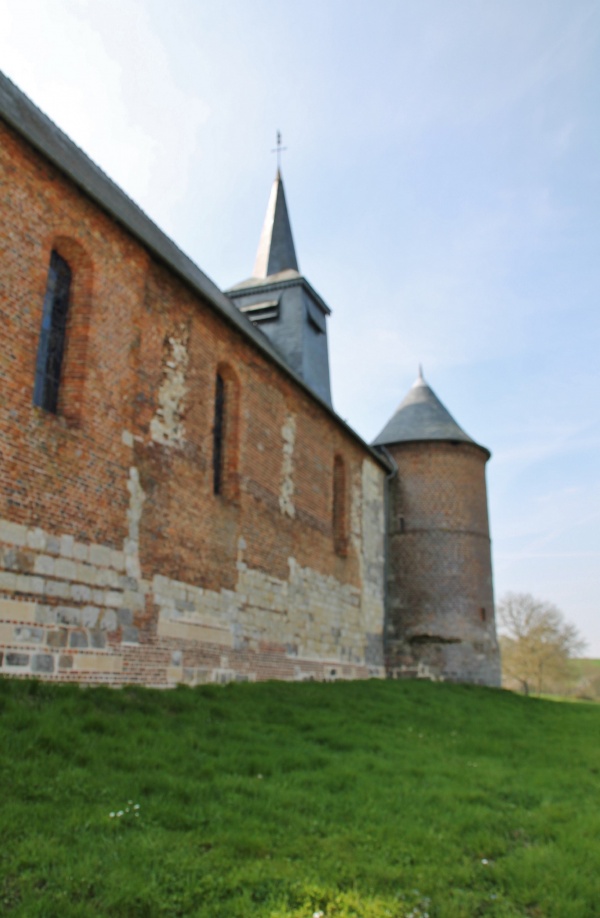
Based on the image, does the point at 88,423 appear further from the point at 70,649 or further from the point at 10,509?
the point at 70,649

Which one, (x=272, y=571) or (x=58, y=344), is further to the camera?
(x=272, y=571)

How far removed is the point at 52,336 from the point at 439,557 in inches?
529

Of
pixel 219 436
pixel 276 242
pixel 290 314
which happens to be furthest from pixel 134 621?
pixel 276 242

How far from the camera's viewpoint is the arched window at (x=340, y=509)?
16.8 metres

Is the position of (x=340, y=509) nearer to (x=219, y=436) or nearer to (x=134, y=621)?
(x=219, y=436)

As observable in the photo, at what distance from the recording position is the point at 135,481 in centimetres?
951

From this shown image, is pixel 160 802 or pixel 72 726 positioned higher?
pixel 72 726

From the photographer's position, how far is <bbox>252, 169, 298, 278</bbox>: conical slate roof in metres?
22.6

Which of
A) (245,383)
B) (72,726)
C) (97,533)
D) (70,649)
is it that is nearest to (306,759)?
(72,726)

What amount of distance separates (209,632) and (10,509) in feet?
13.2

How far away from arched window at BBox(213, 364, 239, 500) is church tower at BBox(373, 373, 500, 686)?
8.66 meters

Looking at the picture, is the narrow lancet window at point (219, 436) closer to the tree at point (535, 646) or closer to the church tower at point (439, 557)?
the church tower at point (439, 557)

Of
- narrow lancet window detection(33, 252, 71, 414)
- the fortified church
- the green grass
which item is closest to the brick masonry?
the fortified church

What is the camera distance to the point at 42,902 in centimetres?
372
